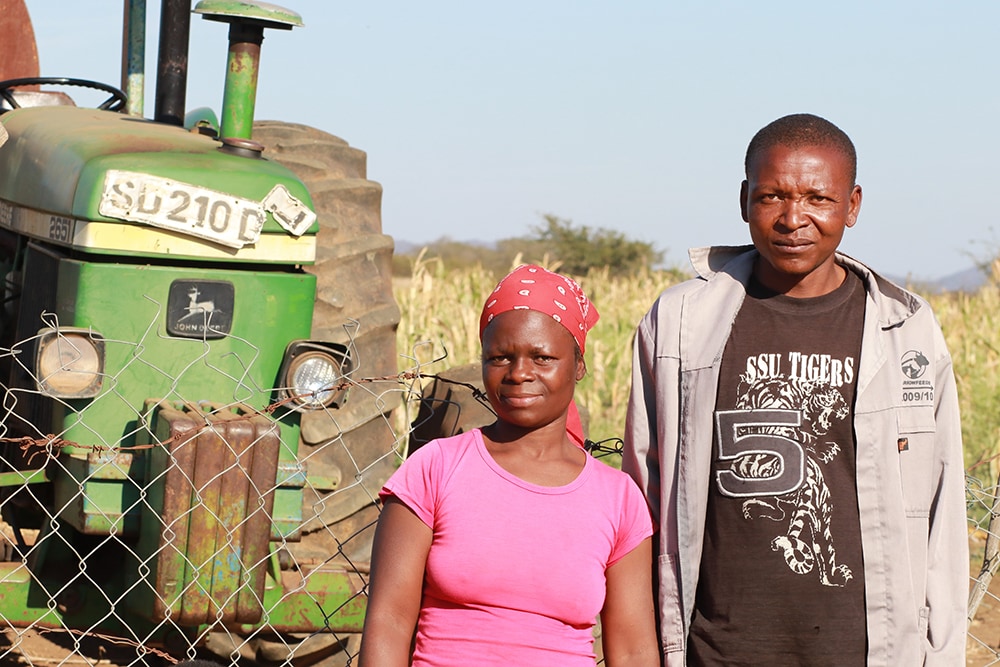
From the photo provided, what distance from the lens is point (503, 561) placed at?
2.24 metres

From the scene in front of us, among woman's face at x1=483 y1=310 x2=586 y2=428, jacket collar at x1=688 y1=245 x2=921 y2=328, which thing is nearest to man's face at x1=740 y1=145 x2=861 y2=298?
jacket collar at x1=688 y1=245 x2=921 y2=328

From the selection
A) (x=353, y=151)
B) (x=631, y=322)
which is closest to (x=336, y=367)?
(x=353, y=151)

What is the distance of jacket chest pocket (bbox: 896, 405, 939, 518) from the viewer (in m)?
2.45

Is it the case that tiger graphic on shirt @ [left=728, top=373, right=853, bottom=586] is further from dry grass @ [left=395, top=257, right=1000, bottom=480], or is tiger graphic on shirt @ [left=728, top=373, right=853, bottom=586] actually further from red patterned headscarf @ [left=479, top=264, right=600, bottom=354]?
dry grass @ [left=395, top=257, right=1000, bottom=480]

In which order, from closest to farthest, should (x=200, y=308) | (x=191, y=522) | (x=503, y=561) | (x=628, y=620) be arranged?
(x=503, y=561) < (x=628, y=620) < (x=191, y=522) < (x=200, y=308)

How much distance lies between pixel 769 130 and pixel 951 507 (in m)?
0.81

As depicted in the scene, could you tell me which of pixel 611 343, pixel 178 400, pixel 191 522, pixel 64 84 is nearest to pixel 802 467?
pixel 191 522

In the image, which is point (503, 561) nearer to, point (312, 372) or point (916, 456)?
point (916, 456)

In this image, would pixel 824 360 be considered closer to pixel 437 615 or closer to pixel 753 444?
pixel 753 444

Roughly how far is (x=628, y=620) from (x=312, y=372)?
1.83 m

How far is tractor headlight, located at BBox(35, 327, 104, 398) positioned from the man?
5.98 ft

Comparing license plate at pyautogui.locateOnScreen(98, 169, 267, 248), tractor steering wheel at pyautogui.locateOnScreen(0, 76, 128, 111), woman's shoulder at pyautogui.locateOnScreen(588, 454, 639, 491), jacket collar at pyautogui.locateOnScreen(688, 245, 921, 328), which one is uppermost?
tractor steering wheel at pyautogui.locateOnScreen(0, 76, 128, 111)

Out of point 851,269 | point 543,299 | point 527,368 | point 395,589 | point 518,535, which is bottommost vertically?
point 395,589

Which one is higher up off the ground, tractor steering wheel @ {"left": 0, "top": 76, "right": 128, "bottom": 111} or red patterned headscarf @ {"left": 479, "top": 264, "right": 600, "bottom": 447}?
tractor steering wheel @ {"left": 0, "top": 76, "right": 128, "bottom": 111}
